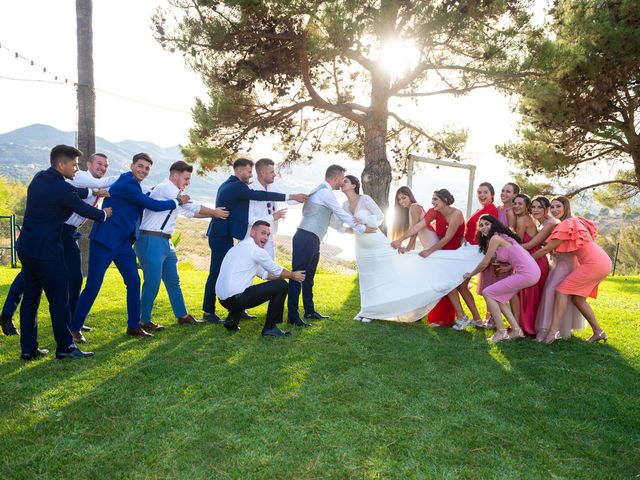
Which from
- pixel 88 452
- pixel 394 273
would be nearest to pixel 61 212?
pixel 88 452

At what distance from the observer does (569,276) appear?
6.60 m

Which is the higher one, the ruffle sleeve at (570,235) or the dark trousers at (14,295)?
the ruffle sleeve at (570,235)

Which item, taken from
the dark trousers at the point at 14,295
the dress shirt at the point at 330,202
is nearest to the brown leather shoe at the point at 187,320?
the dark trousers at the point at 14,295

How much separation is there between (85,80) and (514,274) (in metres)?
10.7

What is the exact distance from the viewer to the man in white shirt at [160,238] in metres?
6.43

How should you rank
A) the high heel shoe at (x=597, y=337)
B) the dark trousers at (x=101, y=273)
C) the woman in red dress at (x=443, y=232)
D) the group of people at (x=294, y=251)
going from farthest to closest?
the woman in red dress at (x=443, y=232) < the high heel shoe at (x=597, y=337) < the dark trousers at (x=101, y=273) < the group of people at (x=294, y=251)

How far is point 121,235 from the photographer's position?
5992 mm

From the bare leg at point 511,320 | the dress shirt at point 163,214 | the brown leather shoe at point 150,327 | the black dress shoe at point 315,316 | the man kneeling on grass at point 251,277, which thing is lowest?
the brown leather shoe at point 150,327

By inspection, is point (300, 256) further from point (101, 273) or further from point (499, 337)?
point (499, 337)

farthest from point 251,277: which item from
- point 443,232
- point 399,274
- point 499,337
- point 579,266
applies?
point 579,266

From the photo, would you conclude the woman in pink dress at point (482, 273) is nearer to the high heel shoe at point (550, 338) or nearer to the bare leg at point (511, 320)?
the bare leg at point (511, 320)

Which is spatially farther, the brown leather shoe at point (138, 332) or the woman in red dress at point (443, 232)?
the woman in red dress at point (443, 232)

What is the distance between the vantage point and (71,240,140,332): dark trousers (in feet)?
19.3

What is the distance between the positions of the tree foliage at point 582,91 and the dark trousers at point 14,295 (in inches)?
429
